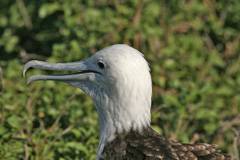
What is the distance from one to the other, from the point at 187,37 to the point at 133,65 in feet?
11.1

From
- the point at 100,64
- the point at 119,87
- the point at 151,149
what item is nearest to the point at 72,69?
the point at 100,64

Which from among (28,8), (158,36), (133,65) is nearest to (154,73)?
(158,36)

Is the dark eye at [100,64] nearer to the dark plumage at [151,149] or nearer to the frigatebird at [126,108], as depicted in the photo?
the frigatebird at [126,108]

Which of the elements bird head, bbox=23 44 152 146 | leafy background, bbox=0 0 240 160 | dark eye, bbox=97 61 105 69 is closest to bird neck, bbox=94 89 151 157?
bird head, bbox=23 44 152 146

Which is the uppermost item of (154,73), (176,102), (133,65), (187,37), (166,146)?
(187,37)

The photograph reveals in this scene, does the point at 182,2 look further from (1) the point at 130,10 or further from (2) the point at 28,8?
(2) the point at 28,8

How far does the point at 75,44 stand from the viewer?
834 centimetres

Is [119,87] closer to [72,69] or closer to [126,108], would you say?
[126,108]

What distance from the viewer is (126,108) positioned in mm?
5824

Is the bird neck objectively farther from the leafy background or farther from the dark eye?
the leafy background

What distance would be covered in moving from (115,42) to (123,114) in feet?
9.69

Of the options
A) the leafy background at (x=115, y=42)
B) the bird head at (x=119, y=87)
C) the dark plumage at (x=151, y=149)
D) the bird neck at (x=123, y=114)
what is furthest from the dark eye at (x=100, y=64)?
the leafy background at (x=115, y=42)

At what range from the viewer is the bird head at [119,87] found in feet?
18.9

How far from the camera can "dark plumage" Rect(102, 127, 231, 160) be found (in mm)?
5555
